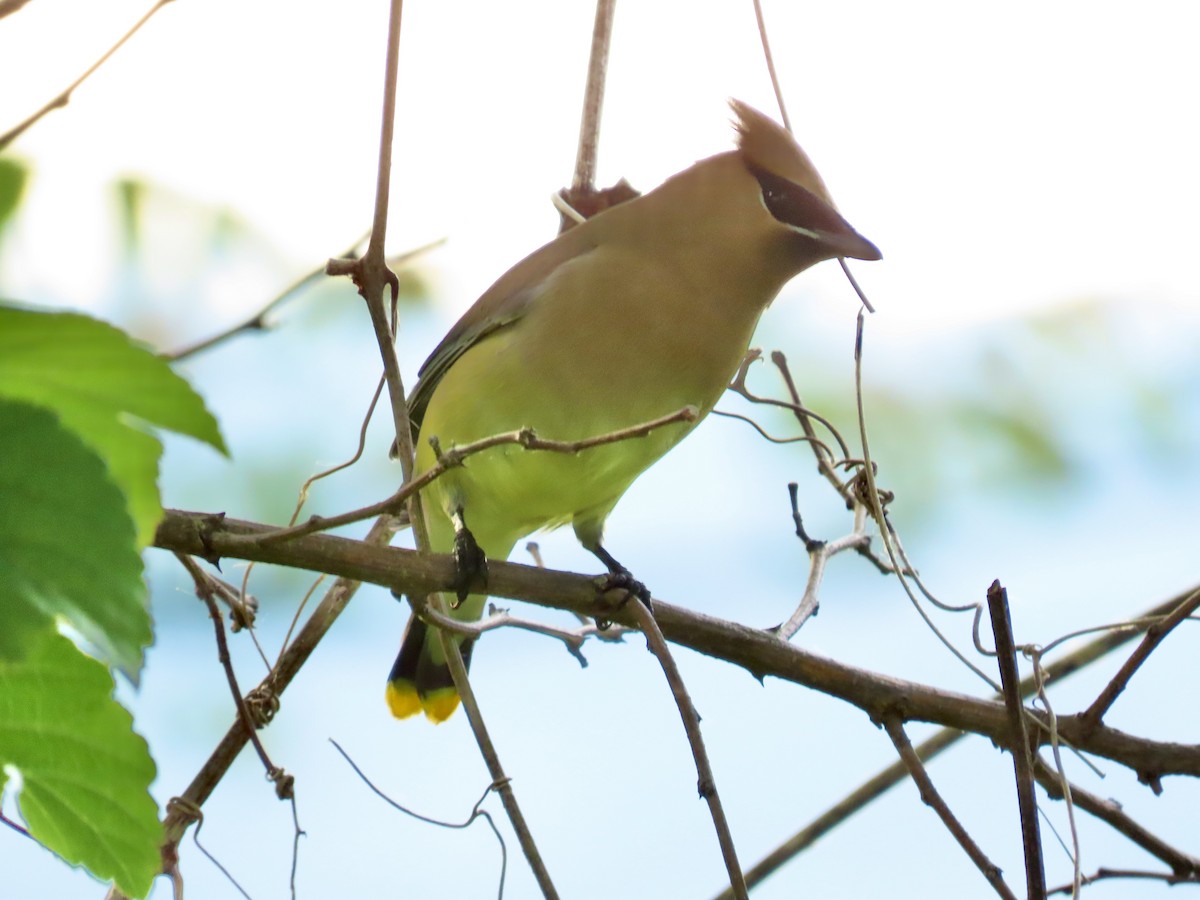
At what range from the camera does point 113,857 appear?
3.12 feet

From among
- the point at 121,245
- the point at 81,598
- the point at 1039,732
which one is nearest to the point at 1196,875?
the point at 1039,732

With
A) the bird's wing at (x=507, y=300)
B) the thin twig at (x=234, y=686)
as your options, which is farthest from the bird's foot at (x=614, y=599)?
the bird's wing at (x=507, y=300)

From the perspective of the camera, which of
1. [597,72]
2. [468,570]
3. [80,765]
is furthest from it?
[597,72]

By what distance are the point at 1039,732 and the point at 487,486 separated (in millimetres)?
1244

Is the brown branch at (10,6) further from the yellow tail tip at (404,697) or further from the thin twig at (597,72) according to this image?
the yellow tail tip at (404,697)

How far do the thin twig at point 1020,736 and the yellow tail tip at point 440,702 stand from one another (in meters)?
2.03

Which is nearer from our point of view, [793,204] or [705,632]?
[705,632]

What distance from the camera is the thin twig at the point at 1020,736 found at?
124cm

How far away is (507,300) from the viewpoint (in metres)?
2.90

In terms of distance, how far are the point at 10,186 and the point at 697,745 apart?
42.2 inches

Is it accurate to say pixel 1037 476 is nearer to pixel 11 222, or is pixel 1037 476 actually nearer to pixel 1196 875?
pixel 1196 875

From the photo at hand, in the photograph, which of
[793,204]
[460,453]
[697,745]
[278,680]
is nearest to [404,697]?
[278,680]

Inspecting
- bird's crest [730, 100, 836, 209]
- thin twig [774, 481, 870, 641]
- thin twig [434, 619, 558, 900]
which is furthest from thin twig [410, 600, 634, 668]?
bird's crest [730, 100, 836, 209]

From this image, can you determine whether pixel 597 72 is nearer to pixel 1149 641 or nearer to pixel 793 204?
pixel 793 204
